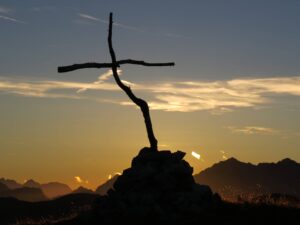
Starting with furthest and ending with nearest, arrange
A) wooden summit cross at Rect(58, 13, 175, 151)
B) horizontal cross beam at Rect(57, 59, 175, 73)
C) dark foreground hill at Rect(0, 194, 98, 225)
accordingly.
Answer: dark foreground hill at Rect(0, 194, 98, 225) → horizontal cross beam at Rect(57, 59, 175, 73) → wooden summit cross at Rect(58, 13, 175, 151)

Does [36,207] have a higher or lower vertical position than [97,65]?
lower

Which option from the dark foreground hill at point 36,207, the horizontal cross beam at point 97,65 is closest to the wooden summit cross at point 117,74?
the horizontal cross beam at point 97,65

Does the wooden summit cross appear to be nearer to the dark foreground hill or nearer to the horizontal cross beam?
the horizontal cross beam

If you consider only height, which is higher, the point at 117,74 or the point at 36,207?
the point at 117,74

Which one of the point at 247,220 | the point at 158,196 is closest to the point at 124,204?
the point at 158,196

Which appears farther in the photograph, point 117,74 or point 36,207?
point 36,207

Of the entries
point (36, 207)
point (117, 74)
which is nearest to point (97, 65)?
point (117, 74)

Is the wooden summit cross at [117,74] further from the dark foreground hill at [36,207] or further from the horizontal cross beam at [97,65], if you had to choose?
the dark foreground hill at [36,207]

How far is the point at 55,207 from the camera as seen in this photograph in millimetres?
79000

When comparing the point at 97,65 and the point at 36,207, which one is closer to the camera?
the point at 97,65

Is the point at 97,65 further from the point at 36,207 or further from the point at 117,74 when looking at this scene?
the point at 36,207

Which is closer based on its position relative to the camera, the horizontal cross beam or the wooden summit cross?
the wooden summit cross

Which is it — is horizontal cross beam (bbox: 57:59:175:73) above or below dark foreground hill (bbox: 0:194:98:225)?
above

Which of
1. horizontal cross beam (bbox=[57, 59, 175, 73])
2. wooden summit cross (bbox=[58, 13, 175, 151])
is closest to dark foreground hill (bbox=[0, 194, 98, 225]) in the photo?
horizontal cross beam (bbox=[57, 59, 175, 73])
